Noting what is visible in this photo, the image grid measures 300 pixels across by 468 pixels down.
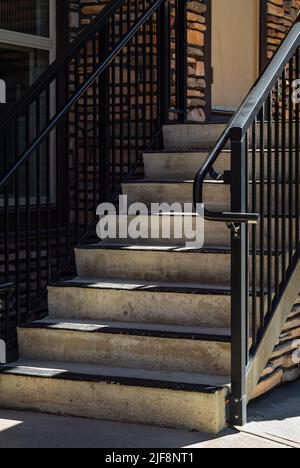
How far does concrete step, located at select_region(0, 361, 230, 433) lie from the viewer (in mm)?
4305

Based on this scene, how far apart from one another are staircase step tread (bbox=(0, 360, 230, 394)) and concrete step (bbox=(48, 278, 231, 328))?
371 mm

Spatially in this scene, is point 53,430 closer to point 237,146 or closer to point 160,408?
point 160,408

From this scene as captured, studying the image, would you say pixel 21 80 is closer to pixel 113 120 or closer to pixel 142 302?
pixel 113 120

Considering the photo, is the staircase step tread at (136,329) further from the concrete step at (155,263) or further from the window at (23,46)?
the window at (23,46)

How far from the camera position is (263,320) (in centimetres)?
472

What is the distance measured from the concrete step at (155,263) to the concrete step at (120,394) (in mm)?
731

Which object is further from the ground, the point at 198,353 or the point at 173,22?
the point at 173,22

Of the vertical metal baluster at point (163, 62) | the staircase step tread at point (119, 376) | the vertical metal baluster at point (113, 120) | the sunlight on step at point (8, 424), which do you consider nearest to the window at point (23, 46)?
the vertical metal baluster at point (113, 120)

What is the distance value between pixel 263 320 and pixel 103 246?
1263 mm

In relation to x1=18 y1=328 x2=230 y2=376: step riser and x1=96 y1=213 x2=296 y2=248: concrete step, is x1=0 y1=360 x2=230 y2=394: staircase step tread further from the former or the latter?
x1=96 y1=213 x2=296 y2=248: concrete step

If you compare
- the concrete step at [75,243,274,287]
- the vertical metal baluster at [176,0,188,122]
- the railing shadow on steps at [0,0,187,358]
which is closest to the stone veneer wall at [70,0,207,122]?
the vertical metal baluster at [176,0,188,122]

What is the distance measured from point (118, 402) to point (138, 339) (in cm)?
41
